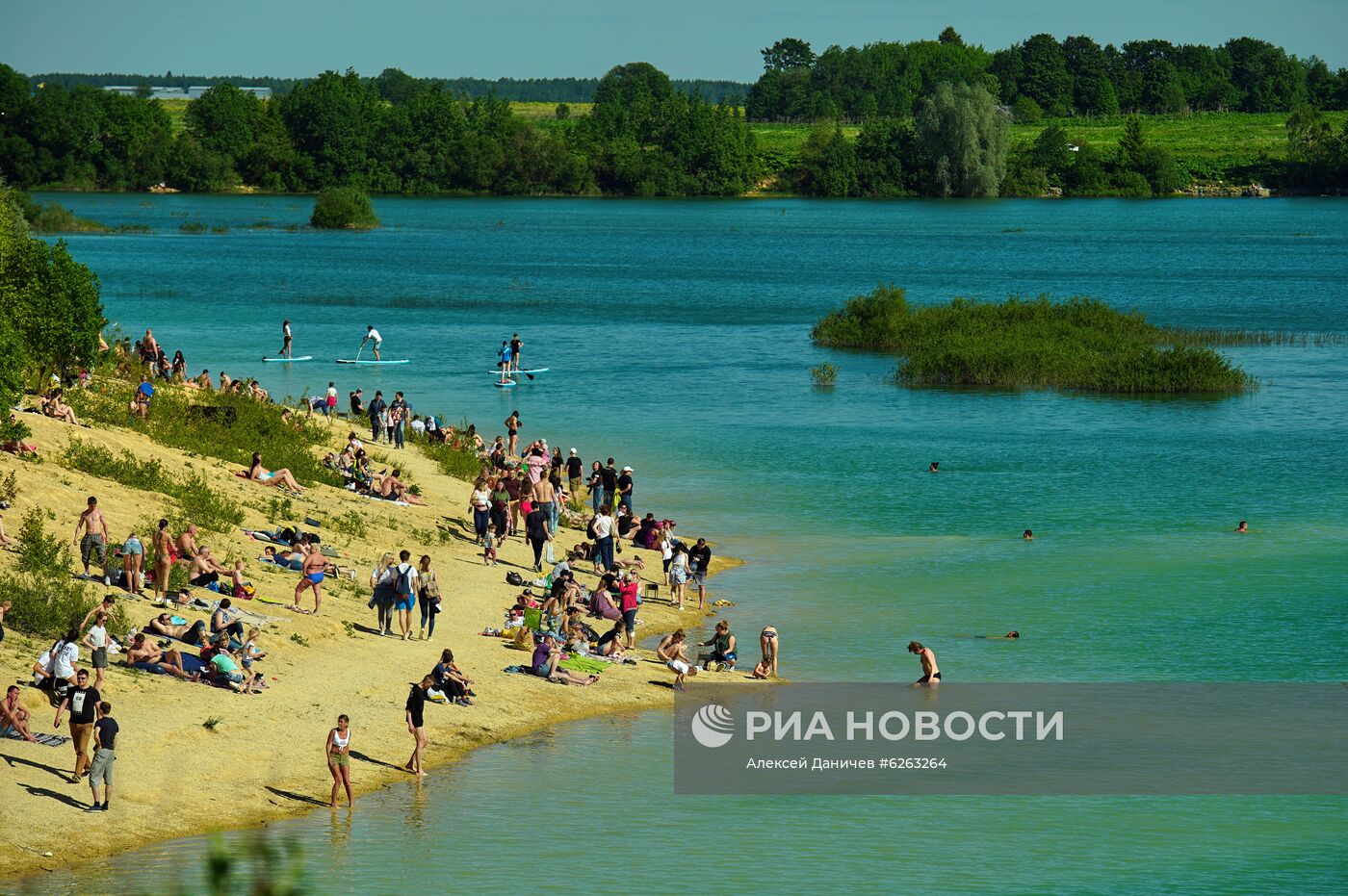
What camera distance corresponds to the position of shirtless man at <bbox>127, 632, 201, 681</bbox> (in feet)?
80.0

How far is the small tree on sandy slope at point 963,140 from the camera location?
187000 mm

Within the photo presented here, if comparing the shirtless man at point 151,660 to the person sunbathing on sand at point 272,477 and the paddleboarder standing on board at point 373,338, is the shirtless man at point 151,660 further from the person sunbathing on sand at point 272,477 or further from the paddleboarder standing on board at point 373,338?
the paddleboarder standing on board at point 373,338

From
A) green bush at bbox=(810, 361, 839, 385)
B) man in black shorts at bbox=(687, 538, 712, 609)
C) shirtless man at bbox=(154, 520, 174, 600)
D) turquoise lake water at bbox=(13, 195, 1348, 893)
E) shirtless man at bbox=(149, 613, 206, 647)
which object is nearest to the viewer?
turquoise lake water at bbox=(13, 195, 1348, 893)

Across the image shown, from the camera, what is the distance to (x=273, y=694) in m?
24.5

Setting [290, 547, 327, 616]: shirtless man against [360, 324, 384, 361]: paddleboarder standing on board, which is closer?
[290, 547, 327, 616]: shirtless man

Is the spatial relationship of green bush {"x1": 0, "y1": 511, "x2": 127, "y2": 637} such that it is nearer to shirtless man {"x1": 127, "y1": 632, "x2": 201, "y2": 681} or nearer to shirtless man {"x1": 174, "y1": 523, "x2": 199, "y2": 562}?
shirtless man {"x1": 127, "y1": 632, "x2": 201, "y2": 681}

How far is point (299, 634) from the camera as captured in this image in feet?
88.8

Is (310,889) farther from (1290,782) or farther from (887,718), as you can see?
(1290,782)

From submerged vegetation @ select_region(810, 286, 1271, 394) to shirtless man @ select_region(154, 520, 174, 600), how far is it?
40796mm

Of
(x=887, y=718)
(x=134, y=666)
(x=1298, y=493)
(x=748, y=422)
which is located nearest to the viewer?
(x=134, y=666)

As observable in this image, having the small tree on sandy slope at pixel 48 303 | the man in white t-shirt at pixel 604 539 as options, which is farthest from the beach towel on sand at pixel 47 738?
the small tree on sandy slope at pixel 48 303

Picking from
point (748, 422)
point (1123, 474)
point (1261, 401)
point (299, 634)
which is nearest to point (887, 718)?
point (299, 634)

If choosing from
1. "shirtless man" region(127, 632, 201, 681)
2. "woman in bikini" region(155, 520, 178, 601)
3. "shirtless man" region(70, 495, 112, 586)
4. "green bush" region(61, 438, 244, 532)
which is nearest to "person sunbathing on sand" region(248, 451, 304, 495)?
"green bush" region(61, 438, 244, 532)

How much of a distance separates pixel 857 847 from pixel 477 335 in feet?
191
